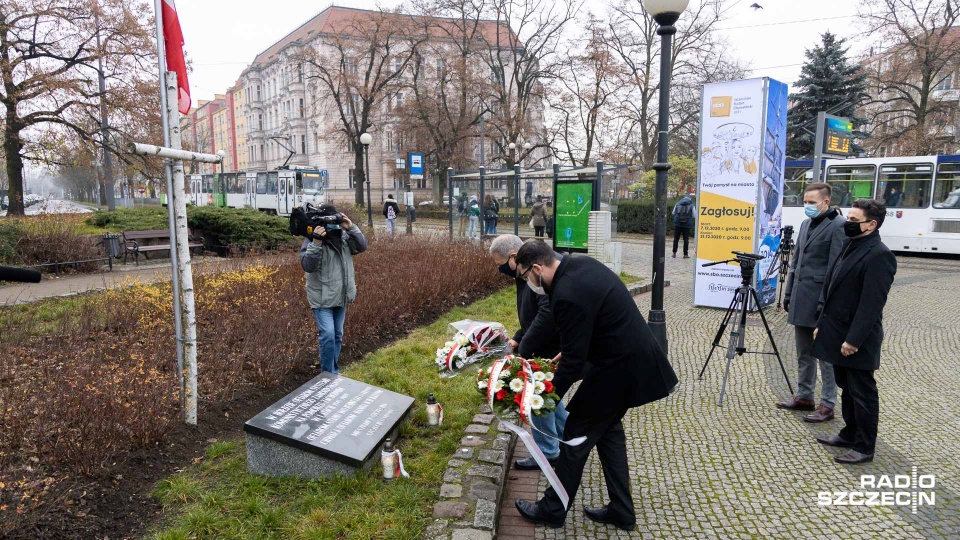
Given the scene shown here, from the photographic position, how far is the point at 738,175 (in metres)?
8.87

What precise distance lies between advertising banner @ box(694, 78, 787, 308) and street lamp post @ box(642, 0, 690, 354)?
3.20 meters

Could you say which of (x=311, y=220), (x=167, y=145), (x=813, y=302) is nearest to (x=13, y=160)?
(x=311, y=220)

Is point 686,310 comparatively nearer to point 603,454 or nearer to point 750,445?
point 750,445

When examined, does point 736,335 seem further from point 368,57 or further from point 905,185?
point 368,57

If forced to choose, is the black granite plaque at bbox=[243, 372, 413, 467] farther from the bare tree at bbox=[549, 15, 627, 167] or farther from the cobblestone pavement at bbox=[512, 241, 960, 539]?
the bare tree at bbox=[549, 15, 627, 167]

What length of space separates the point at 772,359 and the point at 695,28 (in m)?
30.8

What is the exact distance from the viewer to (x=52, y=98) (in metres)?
18.7

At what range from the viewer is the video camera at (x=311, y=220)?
523 cm

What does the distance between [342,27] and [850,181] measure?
44813 millimetres

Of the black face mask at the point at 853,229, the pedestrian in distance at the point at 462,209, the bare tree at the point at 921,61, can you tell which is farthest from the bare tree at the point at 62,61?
the bare tree at the point at 921,61

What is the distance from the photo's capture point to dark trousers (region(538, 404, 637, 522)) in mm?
3303

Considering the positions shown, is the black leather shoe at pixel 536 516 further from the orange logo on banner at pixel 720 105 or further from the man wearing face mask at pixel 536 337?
the orange logo on banner at pixel 720 105

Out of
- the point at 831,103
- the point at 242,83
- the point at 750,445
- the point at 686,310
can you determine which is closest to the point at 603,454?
the point at 750,445


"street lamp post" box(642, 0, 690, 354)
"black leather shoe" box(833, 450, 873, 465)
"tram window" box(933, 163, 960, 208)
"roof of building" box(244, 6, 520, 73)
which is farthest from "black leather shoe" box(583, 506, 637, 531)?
"roof of building" box(244, 6, 520, 73)
